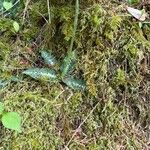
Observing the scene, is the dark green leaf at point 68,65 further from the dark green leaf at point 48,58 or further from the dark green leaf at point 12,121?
the dark green leaf at point 12,121

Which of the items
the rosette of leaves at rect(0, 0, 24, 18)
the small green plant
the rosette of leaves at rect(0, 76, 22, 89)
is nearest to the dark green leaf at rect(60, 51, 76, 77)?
the rosette of leaves at rect(0, 76, 22, 89)

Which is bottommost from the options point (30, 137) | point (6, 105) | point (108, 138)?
point (108, 138)

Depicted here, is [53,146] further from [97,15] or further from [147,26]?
[147,26]

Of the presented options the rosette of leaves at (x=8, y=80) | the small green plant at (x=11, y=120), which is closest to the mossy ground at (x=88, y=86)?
the rosette of leaves at (x=8, y=80)

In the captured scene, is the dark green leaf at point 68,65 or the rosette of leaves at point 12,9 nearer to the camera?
the dark green leaf at point 68,65

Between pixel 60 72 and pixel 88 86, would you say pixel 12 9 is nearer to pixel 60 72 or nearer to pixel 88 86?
pixel 60 72

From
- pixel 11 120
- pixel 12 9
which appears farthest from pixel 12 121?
pixel 12 9

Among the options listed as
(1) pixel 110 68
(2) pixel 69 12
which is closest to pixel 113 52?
(1) pixel 110 68
